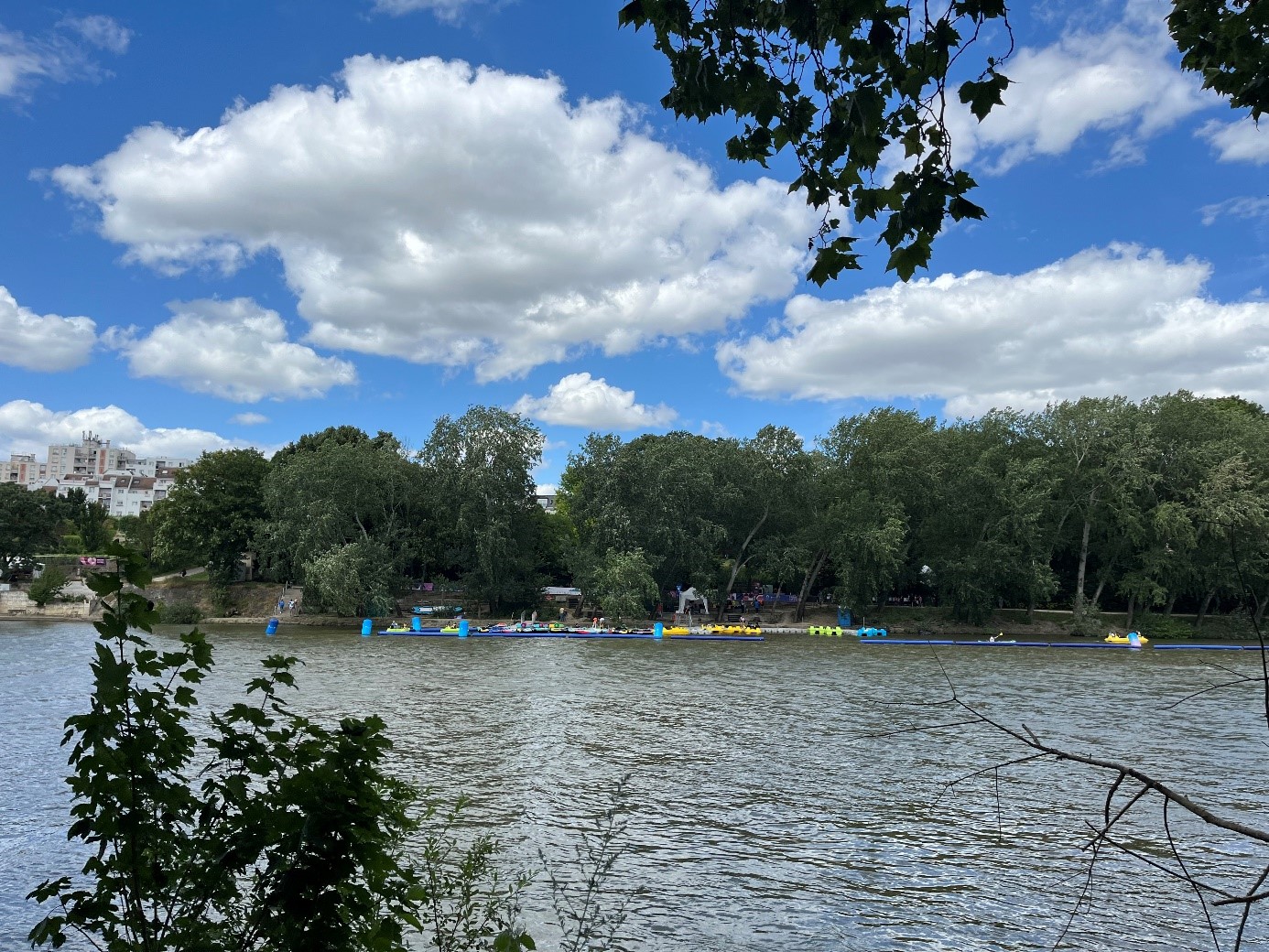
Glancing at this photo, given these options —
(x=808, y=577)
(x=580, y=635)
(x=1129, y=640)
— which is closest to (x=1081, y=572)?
(x=1129, y=640)

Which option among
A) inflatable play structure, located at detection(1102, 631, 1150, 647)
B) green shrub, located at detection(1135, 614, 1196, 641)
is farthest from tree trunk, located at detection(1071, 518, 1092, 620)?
green shrub, located at detection(1135, 614, 1196, 641)

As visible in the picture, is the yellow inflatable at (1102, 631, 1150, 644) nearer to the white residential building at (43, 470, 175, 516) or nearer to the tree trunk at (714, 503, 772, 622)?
the tree trunk at (714, 503, 772, 622)

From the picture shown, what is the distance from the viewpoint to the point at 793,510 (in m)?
51.1

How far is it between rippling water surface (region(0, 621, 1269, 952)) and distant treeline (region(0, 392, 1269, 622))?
709 inches

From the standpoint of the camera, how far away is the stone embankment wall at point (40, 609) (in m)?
51.6

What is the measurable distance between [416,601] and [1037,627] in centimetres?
3774

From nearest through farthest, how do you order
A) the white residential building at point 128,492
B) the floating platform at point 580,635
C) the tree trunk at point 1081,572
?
1. the floating platform at point 580,635
2. the tree trunk at point 1081,572
3. the white residential building at point 128,492

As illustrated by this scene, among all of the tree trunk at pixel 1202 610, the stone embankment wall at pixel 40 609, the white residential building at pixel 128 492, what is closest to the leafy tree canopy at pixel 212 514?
the stone embankment wall at pixel 40 609

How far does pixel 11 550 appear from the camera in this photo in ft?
188

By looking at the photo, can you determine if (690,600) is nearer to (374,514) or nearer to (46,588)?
(374,514)

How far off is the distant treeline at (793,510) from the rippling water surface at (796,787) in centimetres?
1800

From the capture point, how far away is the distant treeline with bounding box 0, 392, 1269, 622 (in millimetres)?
45344

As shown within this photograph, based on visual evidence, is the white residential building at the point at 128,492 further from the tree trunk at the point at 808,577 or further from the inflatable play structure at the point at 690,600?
the tree trunk at the point at 808,577

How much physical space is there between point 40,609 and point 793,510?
4677 centimetres
